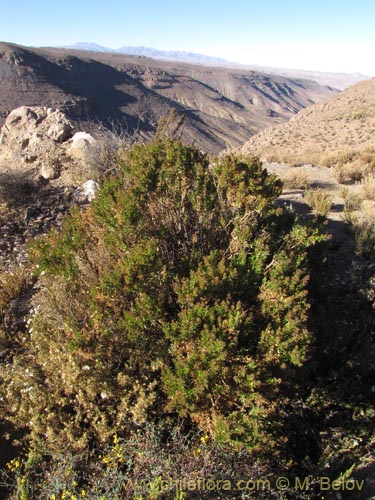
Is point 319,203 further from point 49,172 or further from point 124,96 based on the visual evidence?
point 124,96

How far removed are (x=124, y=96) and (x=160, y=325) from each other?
107m

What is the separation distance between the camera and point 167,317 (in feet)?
11.9

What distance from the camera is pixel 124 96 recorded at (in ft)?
330

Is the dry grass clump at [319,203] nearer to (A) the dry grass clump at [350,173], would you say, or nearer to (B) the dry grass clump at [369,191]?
(B) the dry grass clump at [369,191]

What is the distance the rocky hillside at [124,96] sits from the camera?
82.2m

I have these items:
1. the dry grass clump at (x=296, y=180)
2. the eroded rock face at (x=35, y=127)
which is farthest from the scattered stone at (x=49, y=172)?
the dry grass clump at (x=296, y=180)

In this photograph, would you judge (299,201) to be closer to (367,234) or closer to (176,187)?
(367,234)

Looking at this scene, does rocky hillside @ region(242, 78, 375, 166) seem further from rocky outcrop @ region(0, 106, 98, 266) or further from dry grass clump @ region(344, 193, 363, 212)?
rocky outcrop @ region(0, 106, 98, 266)

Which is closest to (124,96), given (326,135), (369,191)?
(326,135)

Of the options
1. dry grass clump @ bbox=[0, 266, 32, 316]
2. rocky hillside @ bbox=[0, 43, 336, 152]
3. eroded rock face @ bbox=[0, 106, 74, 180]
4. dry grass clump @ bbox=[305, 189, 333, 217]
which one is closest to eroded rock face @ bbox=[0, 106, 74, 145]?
eroded rock face @ bbox=[0, 106, 74, 180]

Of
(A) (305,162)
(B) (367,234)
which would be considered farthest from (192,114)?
(B) (367,234)

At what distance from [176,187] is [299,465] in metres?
3.03

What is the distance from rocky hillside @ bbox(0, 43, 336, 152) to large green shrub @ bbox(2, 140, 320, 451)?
53.8 m

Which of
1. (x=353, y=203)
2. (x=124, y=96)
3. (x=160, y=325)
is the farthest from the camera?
(x=124, y=96)
